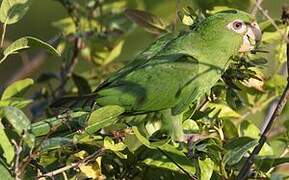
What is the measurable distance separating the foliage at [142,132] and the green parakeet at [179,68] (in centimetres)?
4

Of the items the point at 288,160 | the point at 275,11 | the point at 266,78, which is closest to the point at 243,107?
the point at 266,78

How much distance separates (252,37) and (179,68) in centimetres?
27

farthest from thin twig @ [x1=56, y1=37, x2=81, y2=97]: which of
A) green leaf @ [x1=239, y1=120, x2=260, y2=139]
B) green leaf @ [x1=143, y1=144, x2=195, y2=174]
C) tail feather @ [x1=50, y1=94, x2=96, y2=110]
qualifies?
green leaf @ [x1=143, y1=144, x2=195, y2=174]

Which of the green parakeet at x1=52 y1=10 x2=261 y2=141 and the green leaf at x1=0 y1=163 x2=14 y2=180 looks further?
the green parakeet at x1=52 y1=10 x2=261 y2=141

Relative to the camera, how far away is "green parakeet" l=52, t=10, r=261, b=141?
2219 millimetres

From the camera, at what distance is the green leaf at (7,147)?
1559mm

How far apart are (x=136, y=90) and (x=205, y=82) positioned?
0.23 metres

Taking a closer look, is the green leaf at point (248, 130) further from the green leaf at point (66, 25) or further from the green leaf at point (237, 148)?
the green leaf at point (66, 25)

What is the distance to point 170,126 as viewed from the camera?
2139 millimetres

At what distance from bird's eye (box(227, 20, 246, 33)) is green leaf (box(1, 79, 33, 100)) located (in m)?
0.72

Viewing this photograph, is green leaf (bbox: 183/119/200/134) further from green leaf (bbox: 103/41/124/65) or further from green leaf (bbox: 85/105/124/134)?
green leaf (bbox: 103/41/124/65)

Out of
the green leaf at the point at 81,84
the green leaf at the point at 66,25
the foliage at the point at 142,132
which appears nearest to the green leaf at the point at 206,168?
the foliage at the point at 142,132

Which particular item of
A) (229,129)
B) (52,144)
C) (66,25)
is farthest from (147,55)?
(52,144)

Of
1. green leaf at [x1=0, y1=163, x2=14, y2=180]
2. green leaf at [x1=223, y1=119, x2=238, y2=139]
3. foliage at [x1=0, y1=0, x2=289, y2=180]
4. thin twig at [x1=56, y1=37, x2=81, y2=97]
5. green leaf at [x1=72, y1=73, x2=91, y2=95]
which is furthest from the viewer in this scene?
thin twig at [x1=56, y1=37, x2=81, y2=97]
